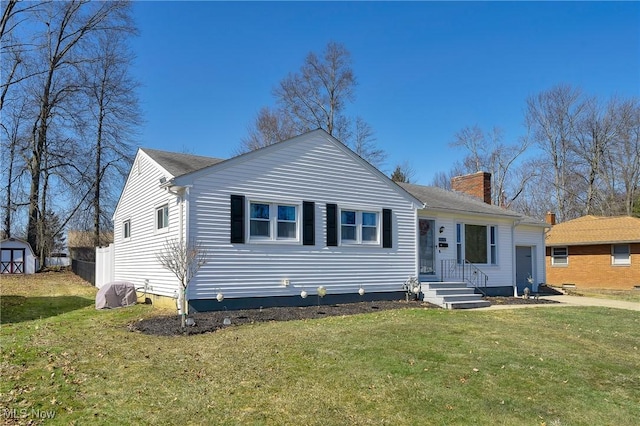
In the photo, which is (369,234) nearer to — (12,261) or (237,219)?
(237,219)

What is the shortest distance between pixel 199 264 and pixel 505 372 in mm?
7200

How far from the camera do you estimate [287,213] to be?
13.4 metres

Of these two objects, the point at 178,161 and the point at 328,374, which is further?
the point at 178,161

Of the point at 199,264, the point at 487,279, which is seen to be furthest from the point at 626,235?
the point at 199,264

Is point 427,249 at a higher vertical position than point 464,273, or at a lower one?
higher

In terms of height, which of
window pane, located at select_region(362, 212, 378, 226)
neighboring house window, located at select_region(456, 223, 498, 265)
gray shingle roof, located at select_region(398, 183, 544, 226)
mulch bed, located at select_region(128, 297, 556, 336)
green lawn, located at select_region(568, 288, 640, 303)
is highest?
gray shingle roof, located at select_region(398, 183, 544, 226)

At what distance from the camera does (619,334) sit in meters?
10.3

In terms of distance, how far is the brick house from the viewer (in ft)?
82.8

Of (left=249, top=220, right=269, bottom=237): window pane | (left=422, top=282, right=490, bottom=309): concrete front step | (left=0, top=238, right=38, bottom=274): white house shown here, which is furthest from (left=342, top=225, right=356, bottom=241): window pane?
(left=0, top=238, right=38, bottom=274): white house

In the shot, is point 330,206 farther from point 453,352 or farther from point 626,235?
point 626,235

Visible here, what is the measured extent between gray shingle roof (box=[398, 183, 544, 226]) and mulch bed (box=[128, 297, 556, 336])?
419 centimetres

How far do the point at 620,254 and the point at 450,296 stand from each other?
16.6 meters

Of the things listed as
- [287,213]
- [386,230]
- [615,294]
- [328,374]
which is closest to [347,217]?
[386,230]

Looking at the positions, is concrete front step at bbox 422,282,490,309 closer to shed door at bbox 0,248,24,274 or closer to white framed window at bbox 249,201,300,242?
white framed window at bbox 249,201,300,242
